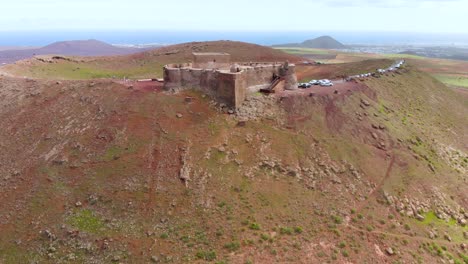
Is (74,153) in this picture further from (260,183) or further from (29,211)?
(260,183)

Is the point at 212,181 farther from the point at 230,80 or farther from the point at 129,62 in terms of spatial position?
the point at 129,62

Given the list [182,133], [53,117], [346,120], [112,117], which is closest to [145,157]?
[182,133]

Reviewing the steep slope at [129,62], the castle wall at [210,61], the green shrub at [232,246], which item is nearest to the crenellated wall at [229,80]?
the castle wall at [210,61]

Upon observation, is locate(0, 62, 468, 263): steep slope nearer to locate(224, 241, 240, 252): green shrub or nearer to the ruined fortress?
locate(224, 241, 240, 252): green shrub

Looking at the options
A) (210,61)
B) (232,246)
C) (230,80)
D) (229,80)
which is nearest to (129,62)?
(210,61)

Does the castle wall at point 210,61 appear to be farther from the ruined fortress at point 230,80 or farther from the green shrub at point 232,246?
the green shrub at point 232,246

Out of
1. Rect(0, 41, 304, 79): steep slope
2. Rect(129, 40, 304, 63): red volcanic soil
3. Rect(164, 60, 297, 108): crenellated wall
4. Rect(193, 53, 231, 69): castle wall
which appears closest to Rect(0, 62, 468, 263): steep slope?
Rect(164, 60, 297, 108): crenellated wall
